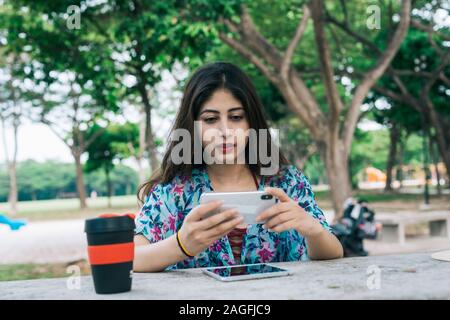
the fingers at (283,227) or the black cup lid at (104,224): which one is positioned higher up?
the black cup lid at (104,224)

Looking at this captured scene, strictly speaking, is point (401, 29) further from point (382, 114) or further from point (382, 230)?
point (382, 114)

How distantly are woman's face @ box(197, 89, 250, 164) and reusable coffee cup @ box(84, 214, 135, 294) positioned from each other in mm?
797

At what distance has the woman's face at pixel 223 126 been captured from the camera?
2.22 metres

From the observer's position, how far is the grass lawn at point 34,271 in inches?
302

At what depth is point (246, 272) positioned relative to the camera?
1.72 m

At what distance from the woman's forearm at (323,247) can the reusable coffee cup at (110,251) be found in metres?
0.79

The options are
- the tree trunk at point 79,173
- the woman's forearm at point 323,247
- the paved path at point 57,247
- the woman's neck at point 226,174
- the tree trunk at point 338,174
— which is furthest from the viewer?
the tree trunk at point 79,173

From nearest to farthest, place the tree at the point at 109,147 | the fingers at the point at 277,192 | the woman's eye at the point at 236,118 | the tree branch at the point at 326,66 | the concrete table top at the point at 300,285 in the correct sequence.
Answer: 1. the concrete table top at the point at 300,285
2. the fingers at the point at 277,192
3. the woman's eye at the point at 236,118
4. the tree branch at the point at 326,66
5. the tree at the point at 109,147

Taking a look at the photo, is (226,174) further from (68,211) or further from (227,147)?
(68,211)

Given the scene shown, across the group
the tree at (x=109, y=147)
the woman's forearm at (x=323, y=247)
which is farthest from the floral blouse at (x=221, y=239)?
the tree at (x=109, y=147)

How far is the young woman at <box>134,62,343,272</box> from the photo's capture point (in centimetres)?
221

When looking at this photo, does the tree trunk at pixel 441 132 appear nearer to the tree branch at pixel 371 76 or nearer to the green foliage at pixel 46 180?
the tree branch at pixel 371 76

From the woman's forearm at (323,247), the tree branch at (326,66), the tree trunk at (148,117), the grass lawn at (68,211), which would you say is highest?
the tree branch at (326,66)

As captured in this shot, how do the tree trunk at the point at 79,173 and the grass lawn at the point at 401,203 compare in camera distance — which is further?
the tree trunk at the point at 79,173
